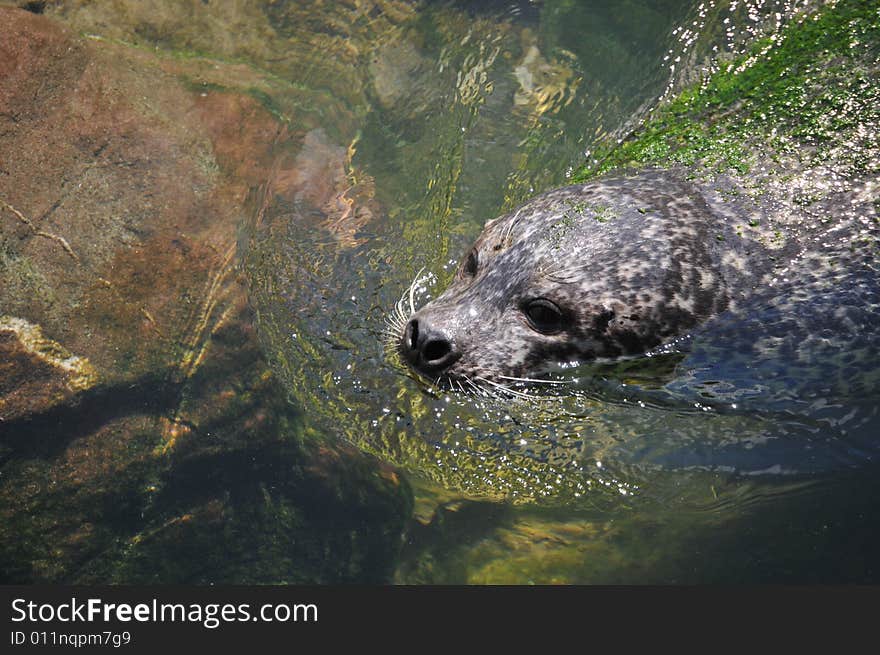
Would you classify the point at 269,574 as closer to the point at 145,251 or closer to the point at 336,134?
the point at 145,251

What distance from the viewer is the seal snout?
347cm

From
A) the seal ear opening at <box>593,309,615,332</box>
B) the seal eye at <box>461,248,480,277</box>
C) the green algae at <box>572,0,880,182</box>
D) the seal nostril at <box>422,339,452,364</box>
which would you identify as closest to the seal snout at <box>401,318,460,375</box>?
the seal nostril at <box>422,339,452,364</box>

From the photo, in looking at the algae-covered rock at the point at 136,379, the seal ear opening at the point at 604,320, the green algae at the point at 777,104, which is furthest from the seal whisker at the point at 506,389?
the green algae at the point at 777,104

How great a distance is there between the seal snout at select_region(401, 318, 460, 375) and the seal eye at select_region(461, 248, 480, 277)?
1.83 ft

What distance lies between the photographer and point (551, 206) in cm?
380

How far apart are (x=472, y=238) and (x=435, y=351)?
5.70 ft

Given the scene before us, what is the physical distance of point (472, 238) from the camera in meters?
5.05

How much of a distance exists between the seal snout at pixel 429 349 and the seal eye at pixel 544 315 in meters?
0.40

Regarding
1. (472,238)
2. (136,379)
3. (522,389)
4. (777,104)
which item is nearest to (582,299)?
(522,389)

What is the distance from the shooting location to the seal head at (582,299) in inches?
136

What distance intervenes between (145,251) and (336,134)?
5.58ft

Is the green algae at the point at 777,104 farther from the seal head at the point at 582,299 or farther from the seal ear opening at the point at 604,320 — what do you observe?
the seal ear opening at the point at 604,320

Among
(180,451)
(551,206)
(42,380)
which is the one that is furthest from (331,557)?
(551,206)

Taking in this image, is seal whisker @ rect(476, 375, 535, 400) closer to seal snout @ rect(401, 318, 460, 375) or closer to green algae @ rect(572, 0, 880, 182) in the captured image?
seal snout @ rect(401, 318, 460, 375)
